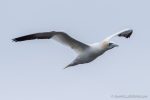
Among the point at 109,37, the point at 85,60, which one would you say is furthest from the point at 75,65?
the point at 109,37

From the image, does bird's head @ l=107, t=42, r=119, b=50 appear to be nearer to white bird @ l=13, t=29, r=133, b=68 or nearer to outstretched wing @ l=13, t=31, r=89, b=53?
white bird @ l=13, t=29, r=133, b=68

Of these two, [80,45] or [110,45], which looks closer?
[80,45]

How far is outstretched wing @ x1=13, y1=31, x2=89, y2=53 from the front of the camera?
71.7 feet

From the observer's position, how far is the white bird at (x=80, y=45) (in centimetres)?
2192

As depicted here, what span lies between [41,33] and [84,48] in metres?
1.67

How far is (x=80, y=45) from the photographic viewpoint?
2269cm

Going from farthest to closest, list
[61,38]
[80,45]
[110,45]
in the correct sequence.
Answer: [110,45] < [80,45] < [61,38]

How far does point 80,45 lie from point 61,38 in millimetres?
736

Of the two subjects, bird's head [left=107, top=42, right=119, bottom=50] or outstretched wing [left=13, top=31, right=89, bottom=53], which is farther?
bird's head [left=107, top=42, right=119, bottom=50]

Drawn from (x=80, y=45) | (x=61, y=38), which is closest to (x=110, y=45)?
(x=80, y=45)

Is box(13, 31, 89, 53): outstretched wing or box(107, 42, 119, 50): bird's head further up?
box(13, 31, 89, 53): outstretched wing

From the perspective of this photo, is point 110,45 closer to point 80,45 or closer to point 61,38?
point 80,45

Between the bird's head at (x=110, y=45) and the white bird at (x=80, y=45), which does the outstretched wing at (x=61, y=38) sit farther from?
the bird's head at (x=110, y=45)

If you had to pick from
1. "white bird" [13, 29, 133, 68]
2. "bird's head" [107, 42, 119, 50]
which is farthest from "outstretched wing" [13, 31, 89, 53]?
"bird's head" [107, 42, 119, 50]
